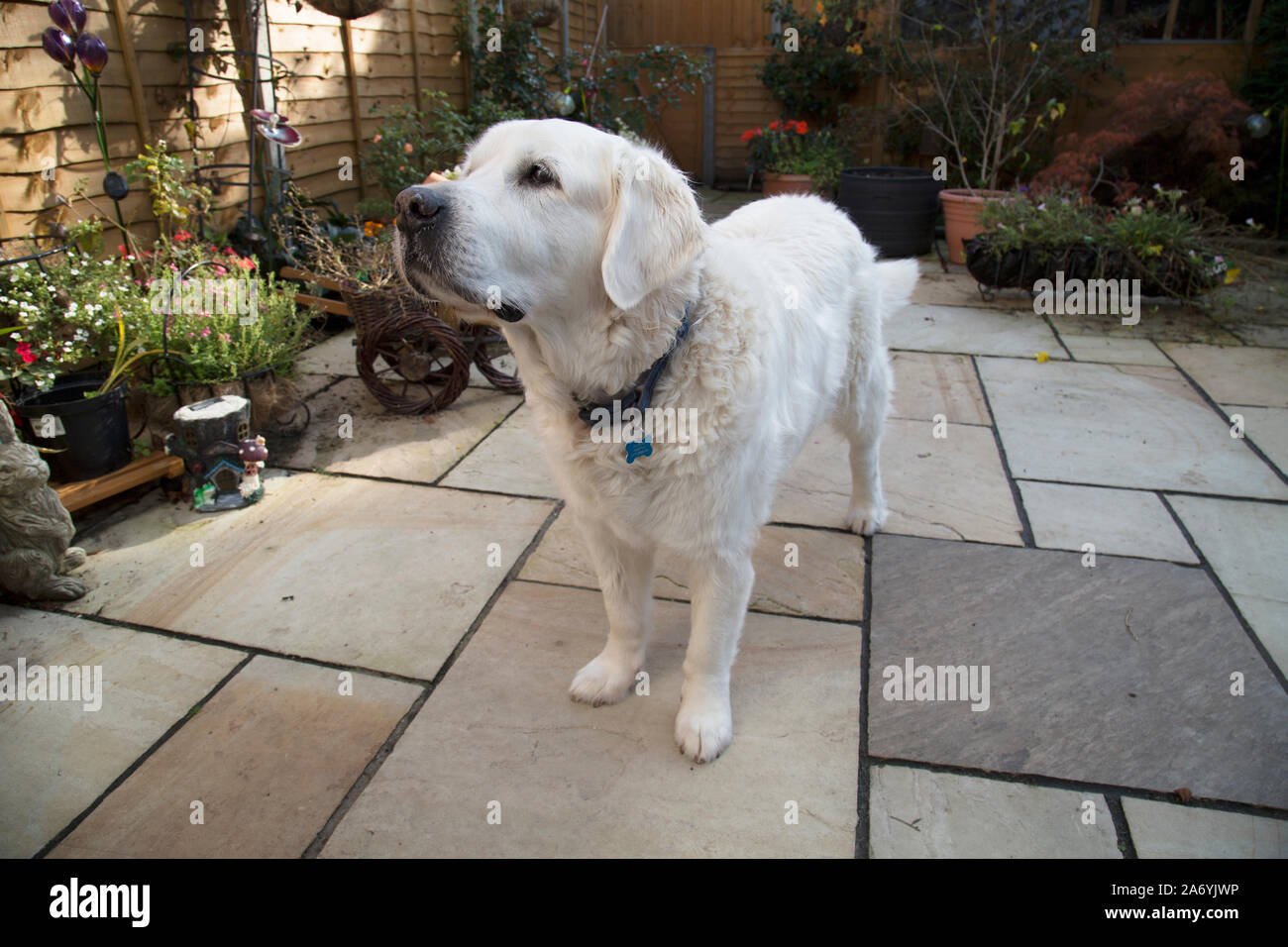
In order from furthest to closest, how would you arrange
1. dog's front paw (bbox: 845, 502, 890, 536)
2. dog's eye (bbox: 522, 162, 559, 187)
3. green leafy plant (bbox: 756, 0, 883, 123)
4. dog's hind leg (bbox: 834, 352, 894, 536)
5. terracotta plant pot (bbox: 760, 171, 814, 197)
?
green leafy plant (bbox: 756, 0, 883, 123), terracotta plant pot (bbox: 760, 171, 814, 197), dog's front paw (bbox: 845, 502, 890, 536), dog's hind leg (bbox: 834, 352, 894, 536), dog's eye (bbox: 522, 162, 559, 187)

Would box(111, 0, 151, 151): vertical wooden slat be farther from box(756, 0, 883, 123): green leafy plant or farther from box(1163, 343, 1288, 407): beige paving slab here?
box(756, 0, 883, 123): green leafy plant

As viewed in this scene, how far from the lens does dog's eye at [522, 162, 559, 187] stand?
1595mm

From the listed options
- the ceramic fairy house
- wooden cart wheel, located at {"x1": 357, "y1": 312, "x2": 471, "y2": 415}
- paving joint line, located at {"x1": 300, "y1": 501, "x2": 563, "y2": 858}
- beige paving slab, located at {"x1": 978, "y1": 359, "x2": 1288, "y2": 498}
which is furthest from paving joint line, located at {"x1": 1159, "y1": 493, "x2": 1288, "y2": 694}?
the ceramic fairy house

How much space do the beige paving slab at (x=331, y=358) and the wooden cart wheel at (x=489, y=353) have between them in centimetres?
73

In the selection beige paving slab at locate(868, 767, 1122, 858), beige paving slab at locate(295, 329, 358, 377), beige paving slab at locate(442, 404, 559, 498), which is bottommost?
beige paving slab at locate(868, 767, 1122, 858)

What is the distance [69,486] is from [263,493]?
65 cm

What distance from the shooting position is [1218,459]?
3326 mm

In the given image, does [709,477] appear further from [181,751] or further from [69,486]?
[69,486]

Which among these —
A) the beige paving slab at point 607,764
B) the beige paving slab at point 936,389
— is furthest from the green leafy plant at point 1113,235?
the beige paving slab at point 607,764

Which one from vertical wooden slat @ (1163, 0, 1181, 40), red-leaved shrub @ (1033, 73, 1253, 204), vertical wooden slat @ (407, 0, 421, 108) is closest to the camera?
vertical wooden slat @ (407, 0, 421, 108)

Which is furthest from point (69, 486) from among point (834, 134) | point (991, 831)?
point (834, 134)

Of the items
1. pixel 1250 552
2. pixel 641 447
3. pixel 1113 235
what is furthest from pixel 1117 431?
pixel 641 447

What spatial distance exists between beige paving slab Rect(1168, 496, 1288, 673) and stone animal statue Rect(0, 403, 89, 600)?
12.3 ft

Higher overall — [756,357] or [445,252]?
[445,252]
